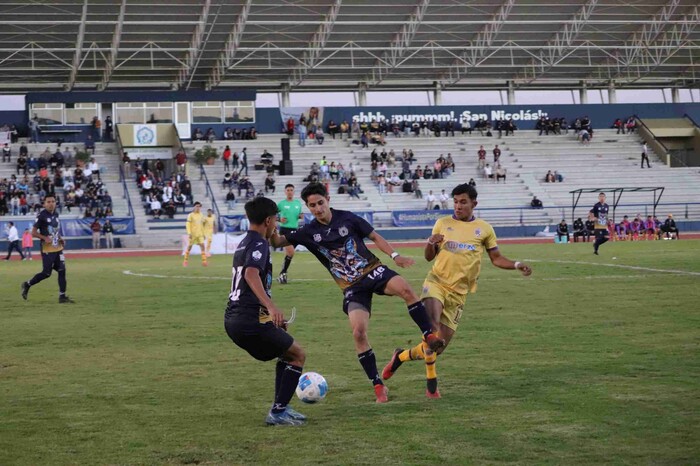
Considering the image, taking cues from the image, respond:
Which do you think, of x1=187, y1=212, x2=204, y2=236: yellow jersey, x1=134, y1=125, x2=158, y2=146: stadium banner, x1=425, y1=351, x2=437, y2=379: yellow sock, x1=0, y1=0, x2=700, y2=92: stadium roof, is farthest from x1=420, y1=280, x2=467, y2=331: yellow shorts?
x1=134, y1=125, x2=158, y2=146: stadium banner

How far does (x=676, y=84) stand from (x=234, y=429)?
243ft

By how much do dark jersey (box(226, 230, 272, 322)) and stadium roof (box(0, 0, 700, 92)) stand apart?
48.8m

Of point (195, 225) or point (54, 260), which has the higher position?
point (195, 225)

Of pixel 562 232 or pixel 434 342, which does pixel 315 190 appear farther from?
pixel 562 232

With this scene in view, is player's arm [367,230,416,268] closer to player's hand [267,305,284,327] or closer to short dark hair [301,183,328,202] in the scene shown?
short dark hair [301,183,328,202]

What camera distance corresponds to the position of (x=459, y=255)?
32.3ft

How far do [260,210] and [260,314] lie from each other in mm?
807

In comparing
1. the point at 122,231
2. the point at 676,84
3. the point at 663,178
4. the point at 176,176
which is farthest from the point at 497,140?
the point at 122,231

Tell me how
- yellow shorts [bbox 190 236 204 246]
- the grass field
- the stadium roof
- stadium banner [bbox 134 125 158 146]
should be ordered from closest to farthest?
the grass field
yellow shorts [bbox 190 236 204 246]
the stadium roof
stadium banner [bbox 134 125 158 146]

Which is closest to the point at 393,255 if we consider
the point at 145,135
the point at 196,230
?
the point at 196,230

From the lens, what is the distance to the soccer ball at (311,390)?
28.1 feet

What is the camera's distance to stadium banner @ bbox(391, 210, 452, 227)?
55.9 meters

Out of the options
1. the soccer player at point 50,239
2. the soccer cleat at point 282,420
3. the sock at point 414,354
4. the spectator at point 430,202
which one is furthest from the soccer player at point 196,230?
the soccer cleat at point 282,420

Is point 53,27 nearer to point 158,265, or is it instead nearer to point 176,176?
point 176,176
